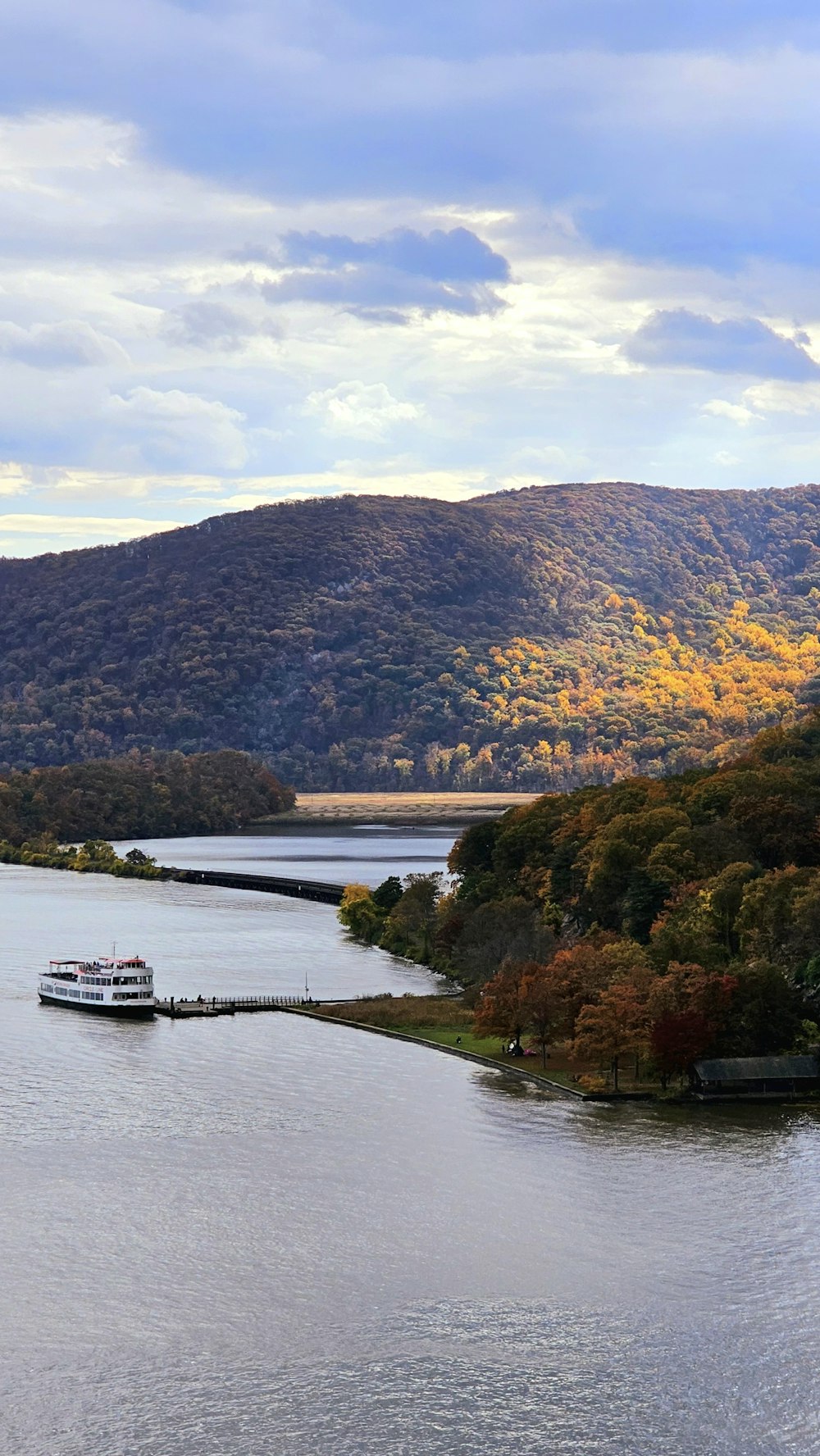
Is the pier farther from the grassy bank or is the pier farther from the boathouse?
the boathouse

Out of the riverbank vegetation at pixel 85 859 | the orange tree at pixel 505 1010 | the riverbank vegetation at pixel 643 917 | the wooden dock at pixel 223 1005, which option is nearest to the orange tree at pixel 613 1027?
the riverbank vegetation at pixel 643 917

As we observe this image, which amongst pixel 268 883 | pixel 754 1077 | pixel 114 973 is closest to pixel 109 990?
pixel 114 973

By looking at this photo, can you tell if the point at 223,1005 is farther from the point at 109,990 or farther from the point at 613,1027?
the point at 613,1027

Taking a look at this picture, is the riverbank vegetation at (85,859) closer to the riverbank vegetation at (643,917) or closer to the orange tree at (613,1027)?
the riverbank vegetation at (643,917)

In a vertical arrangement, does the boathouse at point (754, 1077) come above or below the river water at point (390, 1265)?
above

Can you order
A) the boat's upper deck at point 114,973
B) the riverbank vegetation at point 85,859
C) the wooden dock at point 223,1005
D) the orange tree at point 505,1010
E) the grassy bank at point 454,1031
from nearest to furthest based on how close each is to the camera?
the grassy bank at point 454,1031 < the orange tree at point 505,1010 < the wooden dock at point 223,1005 < the boat's upper deck at point 114,973 < the riverbank vegetation at point 85,859

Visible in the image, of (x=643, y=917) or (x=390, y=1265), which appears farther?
(x=643, y=917)

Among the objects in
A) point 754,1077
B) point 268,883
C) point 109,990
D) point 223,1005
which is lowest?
point 754,1077

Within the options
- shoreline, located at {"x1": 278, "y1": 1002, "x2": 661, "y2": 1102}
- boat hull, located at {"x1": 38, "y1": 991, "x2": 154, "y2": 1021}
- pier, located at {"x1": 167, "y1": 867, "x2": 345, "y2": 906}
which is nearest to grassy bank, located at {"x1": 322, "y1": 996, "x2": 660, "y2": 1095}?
shoreline, located at {"x1": 278, "y1": 1002, "x2": 661, "y2": 1102}
